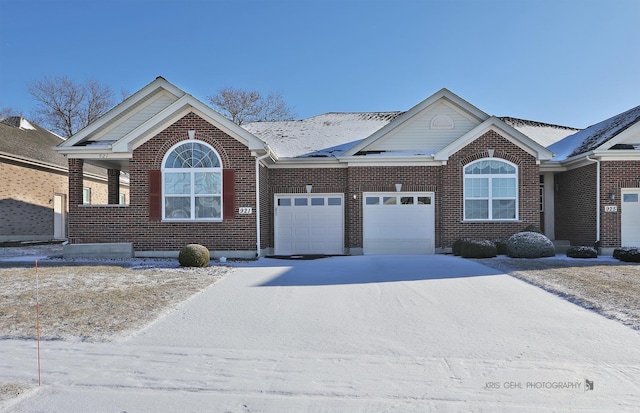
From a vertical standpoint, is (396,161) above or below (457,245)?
above

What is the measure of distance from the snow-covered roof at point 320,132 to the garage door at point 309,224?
1769 millimetres

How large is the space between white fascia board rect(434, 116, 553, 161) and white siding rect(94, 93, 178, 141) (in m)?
10.1

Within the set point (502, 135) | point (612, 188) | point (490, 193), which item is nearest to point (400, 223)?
point (490, 193)

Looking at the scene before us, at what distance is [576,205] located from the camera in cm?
1781

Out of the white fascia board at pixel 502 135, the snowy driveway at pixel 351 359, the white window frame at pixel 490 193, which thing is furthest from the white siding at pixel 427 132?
the snowy driveway at pixel 351 359

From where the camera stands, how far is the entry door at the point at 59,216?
81.8 ft

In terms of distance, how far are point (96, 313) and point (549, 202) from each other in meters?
17.8

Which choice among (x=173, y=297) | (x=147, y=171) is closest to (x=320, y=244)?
(x=147, y=171)

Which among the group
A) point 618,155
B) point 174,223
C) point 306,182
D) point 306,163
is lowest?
point 174,223

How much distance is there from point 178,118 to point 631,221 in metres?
16.2

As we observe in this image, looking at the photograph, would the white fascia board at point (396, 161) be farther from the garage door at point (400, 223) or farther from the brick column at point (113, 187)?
the brick column at point (113, 187)

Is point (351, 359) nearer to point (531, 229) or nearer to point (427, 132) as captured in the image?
point (531, 229)

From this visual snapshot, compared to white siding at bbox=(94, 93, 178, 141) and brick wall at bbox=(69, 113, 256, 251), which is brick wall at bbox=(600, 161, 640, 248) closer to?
brick wall at bbox=(69, 113, 256, 251)

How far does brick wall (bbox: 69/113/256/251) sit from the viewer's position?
597 inches
